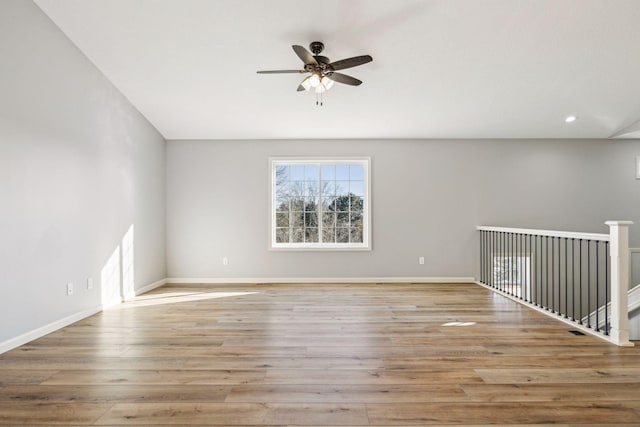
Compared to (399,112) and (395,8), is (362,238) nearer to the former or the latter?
(399,112)

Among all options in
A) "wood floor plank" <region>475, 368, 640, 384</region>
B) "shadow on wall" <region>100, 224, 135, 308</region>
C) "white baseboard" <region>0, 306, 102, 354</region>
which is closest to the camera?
"wood floor plank" <region>475, 368, 640, 384</region>

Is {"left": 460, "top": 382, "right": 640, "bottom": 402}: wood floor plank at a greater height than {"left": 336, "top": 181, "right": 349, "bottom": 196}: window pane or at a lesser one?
lesser

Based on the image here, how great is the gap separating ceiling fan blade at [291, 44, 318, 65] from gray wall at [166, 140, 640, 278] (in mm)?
2780

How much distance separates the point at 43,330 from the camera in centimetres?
319

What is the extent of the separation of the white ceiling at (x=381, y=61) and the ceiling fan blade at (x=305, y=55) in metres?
0.43

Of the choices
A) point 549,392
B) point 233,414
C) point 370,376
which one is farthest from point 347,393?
point 549,392

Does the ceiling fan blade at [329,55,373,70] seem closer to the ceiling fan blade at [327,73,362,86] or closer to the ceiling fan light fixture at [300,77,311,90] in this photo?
the ceiling fan blade at [327,73,362,86]

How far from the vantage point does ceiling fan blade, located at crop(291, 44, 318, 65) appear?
9.64ft

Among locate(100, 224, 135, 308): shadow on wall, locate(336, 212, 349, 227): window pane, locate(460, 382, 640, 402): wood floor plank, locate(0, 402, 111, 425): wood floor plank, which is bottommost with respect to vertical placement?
locate(460, 382, 640, 402): wood floor plank

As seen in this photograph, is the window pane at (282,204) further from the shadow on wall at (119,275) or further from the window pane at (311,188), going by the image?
the shadow on wall at (119,275)

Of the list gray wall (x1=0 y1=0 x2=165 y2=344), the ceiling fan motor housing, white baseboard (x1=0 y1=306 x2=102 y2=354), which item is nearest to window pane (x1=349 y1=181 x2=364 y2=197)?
the ceiling fan motor housing

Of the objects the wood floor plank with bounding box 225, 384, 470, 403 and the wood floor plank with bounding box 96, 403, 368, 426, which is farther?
the wood floor plank with bounding box 225, 384, 470, 403

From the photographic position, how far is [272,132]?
561 centimetres

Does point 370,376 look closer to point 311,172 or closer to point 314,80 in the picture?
point 314,80
